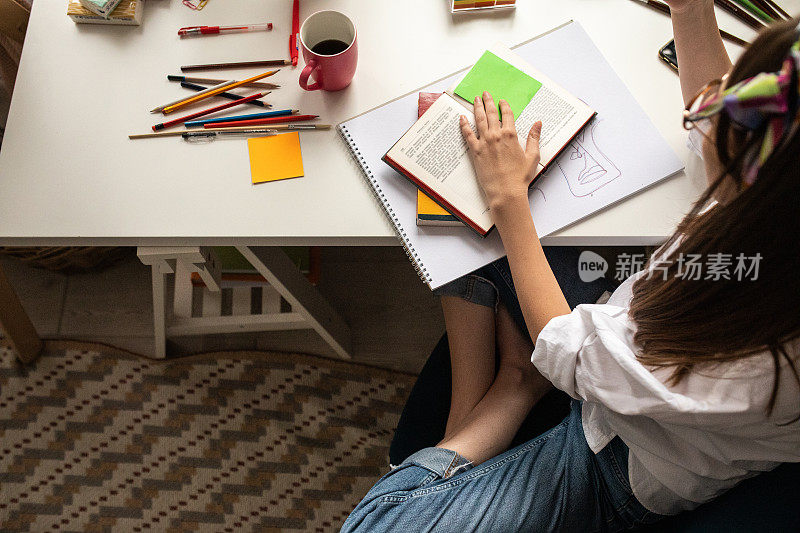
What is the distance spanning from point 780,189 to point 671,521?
1.62 feet

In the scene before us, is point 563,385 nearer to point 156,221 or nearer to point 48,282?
point 156,221

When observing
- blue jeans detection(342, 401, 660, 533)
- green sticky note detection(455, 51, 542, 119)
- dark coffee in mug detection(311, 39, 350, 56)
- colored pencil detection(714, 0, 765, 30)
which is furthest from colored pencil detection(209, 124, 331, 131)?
colored pencil detection(714, 0, 765, 30)

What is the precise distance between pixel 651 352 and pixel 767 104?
0.30 meters

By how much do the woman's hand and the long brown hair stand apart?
214 mm

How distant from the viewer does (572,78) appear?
895 millimetres

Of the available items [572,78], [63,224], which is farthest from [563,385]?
[63,224]

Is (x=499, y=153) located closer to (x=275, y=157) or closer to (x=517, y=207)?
(x=517, y=207)

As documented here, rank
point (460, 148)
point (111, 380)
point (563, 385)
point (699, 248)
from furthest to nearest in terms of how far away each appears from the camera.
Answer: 1. point (111, 380)
2. point (460, 148)
3. point (563, 385)
4. point (699, 248)

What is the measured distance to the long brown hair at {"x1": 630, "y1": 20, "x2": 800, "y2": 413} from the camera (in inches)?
20.3

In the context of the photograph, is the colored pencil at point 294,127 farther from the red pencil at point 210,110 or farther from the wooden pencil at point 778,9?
the wooden pencil at point 778,9

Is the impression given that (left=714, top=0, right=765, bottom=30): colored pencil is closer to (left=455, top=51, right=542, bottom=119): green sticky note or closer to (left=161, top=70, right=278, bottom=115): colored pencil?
(left=455, top=51, right=542, bottom=119): green sticky note

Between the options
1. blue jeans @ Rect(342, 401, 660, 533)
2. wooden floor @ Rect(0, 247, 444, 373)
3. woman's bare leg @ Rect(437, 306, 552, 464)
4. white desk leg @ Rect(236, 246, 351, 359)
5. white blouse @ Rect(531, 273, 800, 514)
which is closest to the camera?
white blouse @ Rect(531, 273, 800, 514)

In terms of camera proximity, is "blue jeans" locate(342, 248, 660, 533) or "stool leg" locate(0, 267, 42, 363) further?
"stool leg" locate(0, 267, 42, 363)

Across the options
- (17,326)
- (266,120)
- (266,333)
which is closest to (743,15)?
(266,120)
